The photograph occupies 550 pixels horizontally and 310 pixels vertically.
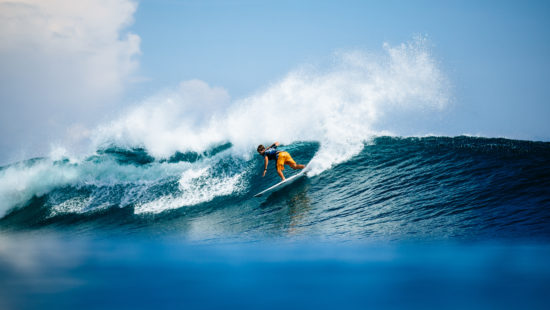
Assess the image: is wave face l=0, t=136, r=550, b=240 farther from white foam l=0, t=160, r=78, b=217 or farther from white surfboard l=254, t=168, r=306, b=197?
white surfboard l=254, t=168, r=306, b=197

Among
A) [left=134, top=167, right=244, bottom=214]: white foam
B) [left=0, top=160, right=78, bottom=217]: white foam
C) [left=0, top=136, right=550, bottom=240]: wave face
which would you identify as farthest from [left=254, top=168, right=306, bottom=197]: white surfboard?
[left=0, top=160, right=78, bottom=217]: white foam

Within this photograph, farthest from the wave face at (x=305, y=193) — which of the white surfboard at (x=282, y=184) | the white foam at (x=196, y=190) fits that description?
the white surfboard at (x=282, y=184)

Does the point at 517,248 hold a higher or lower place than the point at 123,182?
lower

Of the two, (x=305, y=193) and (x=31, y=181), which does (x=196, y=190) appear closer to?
(x=305, y=193)

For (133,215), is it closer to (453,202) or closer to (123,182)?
(123,182)

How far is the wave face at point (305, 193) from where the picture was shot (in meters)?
5.83

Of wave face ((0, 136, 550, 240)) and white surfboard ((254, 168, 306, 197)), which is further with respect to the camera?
→ white surfboard ((254, 168, 306, 197))

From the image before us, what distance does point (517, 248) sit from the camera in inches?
182

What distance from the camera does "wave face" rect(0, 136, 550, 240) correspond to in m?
5.83

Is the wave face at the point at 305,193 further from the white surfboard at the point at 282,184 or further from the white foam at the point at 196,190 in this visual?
the white surfboard at the point at 282,184

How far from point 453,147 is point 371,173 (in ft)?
7.93

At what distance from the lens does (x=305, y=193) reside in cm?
824

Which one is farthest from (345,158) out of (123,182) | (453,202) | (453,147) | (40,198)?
(40,198)

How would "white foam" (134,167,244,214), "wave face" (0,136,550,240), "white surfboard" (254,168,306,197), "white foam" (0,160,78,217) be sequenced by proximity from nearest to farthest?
"wave face" (0,136,550,240), "white surfboard" (254,168,306,197), "white foam" (134,167,244,214), "white foam" (0,160,78,217)
